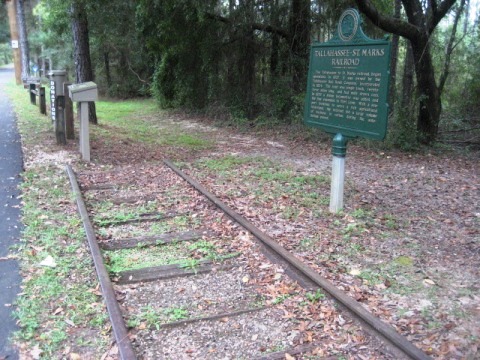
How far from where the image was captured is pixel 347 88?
6.36m

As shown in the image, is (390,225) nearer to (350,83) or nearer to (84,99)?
(350,83)

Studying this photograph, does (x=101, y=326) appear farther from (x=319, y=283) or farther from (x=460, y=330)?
(x=460, y=330)

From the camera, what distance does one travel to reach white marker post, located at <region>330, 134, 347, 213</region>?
6.57m

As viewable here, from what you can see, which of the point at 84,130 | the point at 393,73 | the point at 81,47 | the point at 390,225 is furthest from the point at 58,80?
the point at 393,73

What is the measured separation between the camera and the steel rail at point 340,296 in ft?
11.5

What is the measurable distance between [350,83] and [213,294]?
11.1 ft

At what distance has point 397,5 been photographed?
50.4ft

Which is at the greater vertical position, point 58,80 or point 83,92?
point 58,80

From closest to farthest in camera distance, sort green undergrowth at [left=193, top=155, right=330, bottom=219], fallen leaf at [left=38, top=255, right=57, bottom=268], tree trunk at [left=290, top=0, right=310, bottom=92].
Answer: fallen leaf at [left=38, top=255, right=57, bottom=268], green undergrowth at [left=193, top=155, right=330, bottom=219], tree trunk at [left=290, top=0, right=310, bottom=92]

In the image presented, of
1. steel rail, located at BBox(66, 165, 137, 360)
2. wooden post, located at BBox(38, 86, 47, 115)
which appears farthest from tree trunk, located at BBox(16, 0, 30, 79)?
steel rail, located at BBox(66, 165, 137, 360)

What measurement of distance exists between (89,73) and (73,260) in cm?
941

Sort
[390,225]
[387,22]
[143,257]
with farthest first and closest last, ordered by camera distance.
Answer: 1. [387,22]
2. [390,225]
3. [143,257]

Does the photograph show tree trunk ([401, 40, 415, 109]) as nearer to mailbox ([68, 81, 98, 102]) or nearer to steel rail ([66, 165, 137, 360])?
mailbox ([68, 81, 98, 102])

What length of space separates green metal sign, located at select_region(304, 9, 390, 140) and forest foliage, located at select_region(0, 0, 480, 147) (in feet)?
17.8
